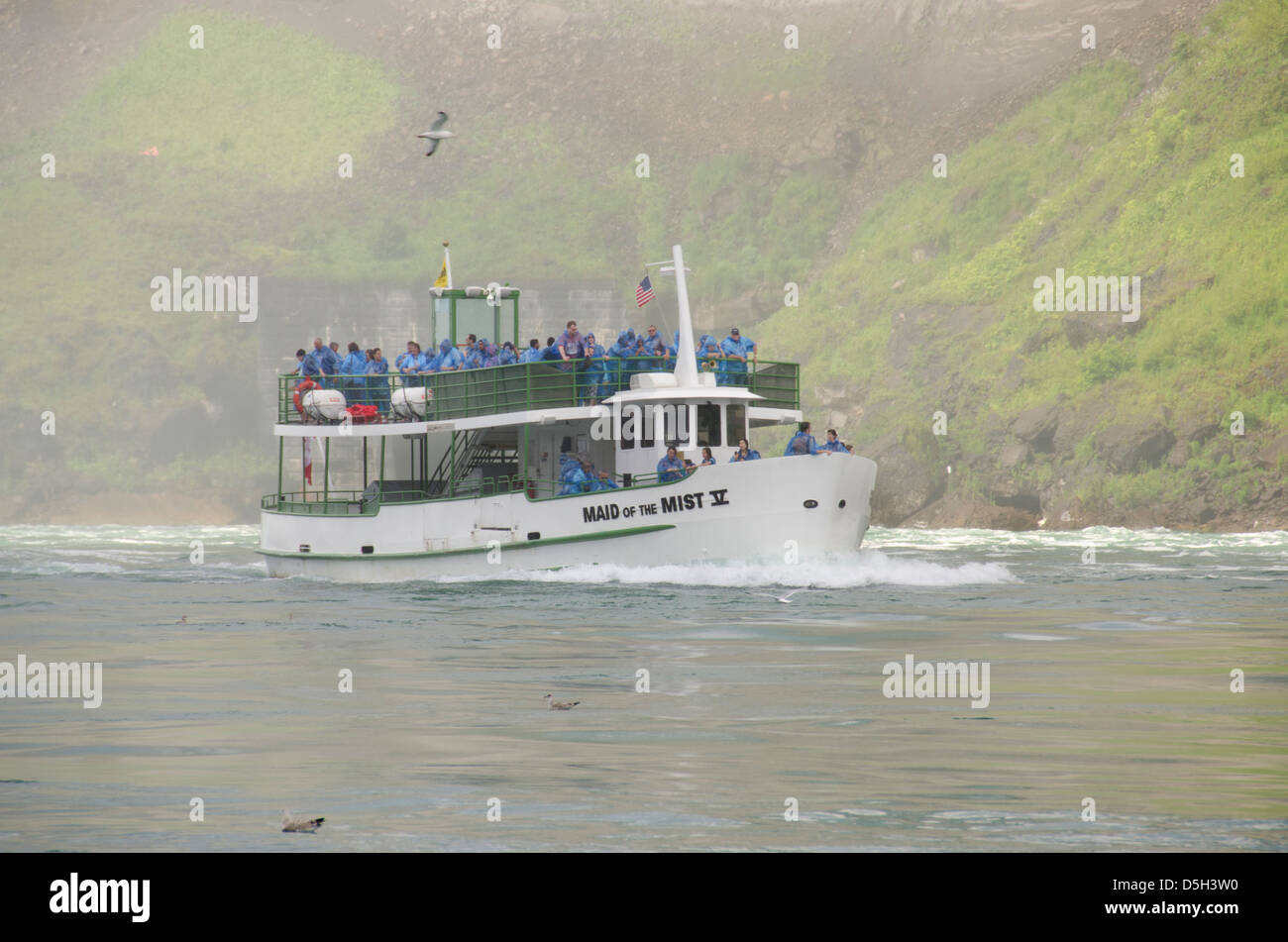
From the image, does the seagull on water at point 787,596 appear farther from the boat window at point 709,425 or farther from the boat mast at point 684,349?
the boat mast at point 684,349

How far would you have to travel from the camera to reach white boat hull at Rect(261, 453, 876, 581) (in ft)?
124

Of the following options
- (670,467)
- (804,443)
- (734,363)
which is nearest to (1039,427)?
(734,363)

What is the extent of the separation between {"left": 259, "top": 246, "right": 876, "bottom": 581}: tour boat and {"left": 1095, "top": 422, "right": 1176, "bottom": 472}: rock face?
139ft

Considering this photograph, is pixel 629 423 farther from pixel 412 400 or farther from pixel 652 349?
pixel 412 400

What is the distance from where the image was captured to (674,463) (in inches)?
1550

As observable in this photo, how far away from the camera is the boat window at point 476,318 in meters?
48.5

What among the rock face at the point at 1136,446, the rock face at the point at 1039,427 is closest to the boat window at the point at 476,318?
the rock face at the point at 1136,446

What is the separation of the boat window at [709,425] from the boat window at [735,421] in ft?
0.85

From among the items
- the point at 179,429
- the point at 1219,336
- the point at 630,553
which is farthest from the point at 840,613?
the point at 179,429

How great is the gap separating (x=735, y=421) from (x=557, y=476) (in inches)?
200

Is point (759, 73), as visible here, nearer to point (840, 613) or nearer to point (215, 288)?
point (215, 288)

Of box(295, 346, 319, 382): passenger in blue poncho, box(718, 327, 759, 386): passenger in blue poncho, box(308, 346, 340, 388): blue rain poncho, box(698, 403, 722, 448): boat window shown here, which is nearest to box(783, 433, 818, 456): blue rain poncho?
box(698, 403, 722, 448): boat window

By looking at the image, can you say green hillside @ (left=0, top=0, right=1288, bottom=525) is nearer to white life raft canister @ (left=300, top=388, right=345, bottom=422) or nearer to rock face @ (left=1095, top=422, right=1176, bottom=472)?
rock face @ (left=1095, top=422, right=1176, bottom=472)

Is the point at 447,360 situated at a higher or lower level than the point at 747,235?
lower
